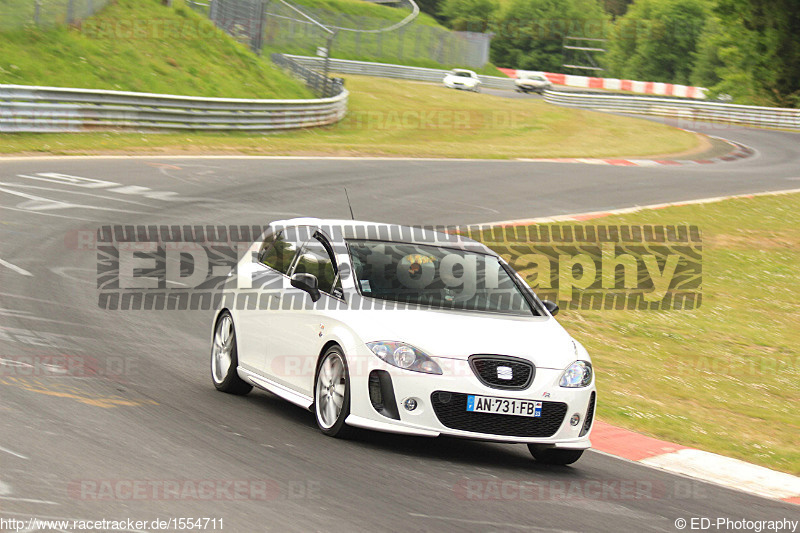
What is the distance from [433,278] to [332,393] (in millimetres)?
1325

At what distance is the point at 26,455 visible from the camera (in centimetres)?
632

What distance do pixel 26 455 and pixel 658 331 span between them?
10350 millimetres

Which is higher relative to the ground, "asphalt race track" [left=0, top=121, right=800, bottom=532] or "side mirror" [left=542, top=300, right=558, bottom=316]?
"side mirror" [left=542, top=300, right=558, bottom=316]

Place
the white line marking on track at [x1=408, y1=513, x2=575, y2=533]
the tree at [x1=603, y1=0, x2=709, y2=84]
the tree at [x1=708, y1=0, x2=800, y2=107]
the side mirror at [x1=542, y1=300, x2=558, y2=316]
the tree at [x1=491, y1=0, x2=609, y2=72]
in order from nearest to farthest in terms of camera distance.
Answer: the white line marking on track at [x1=408, y1=513, x2=575, y2=533] → the side mirror at [x1=542, y1=300, x2=558, y2=316] → the tree at [x1=708, y1=0, x2=800, y2=107] → the tree at [x1=603, y1=0, x2=709, y2=84] → the tree at [x1=491, y1=0, x2=609, y2=72]

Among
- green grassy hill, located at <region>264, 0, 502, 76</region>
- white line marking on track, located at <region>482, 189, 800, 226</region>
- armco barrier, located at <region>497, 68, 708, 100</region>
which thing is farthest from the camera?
armco barrier, located at <region>497, 68, 708, 100</region>

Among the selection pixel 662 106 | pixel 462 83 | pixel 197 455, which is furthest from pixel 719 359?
pixel 462 83

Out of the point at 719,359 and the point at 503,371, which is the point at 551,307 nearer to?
the point at 503,371

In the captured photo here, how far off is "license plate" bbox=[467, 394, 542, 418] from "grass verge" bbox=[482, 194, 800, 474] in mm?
2778

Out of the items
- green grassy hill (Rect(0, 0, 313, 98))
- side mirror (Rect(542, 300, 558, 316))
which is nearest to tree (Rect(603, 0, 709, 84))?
green grassy hill (Rect(0, 0, 313, 98))

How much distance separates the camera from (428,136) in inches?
1619

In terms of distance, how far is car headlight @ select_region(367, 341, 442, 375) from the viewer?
7.35 m

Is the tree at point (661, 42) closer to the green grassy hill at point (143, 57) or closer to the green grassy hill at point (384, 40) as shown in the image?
the green grassy hill at point (384, 40)

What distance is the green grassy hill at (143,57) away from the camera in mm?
31328

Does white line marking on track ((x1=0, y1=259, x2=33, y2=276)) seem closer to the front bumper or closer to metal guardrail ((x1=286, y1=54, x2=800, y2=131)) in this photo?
the front bumper
